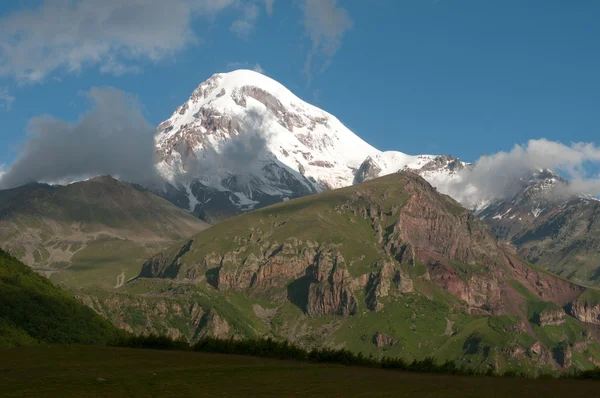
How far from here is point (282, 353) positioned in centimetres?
9831

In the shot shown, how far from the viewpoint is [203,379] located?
67500 mm

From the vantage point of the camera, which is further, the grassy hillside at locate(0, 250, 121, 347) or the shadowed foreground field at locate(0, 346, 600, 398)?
the grassy hillside at locate(0, 250, 121, 347)

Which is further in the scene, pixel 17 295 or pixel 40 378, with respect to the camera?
pixel 17 295

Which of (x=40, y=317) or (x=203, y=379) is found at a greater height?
(x=40, y=317)

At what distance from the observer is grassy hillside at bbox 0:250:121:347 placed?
472 feet

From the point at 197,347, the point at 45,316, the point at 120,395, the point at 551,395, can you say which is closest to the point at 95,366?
the point at 120,395

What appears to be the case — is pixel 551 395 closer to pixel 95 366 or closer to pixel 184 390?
pixel 184 390

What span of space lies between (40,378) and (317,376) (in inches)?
1055

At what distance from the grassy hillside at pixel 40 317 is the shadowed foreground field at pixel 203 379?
58.7 metres

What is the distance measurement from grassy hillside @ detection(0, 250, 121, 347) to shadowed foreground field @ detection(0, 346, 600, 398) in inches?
2310

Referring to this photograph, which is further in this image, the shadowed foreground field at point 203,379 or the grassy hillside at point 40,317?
the grassy hillside at point 40,317

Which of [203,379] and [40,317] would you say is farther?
[40,317]

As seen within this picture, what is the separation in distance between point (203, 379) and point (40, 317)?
9662 centimetres

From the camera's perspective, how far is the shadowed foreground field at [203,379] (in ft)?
201
